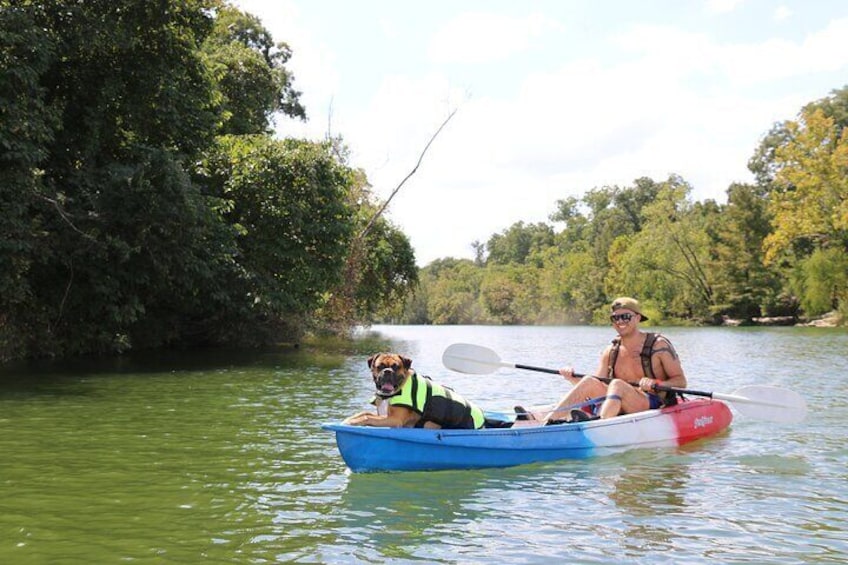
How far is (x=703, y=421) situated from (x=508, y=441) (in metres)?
3.16

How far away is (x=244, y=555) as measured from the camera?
5.08 m

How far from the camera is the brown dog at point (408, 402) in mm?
6996

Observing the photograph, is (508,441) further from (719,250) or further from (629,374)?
(719,250)

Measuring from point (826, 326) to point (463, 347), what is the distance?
4449 cm

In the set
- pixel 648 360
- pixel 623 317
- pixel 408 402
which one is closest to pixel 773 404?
pixel 648 360

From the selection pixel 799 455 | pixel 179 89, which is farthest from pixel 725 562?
pixel 179 89

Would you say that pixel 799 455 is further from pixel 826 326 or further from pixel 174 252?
pixel 826 326

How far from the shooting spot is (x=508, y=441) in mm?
7719

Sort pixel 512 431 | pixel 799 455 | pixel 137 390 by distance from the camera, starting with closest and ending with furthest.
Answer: pixel 512 431 → pixel 799 455 → pixel 137 390

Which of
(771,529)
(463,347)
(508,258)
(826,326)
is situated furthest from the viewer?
(508,258)

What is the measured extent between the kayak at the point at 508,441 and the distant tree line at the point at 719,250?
2967 cm

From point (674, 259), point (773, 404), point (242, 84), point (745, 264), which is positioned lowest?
point (773, 404)

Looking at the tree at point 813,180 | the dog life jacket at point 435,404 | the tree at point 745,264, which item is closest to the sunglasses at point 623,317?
the dog life jacket at point 435,404

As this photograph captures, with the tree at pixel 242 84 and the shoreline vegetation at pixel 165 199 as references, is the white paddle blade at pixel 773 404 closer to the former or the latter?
the shoreline vegetation at pixel 165 199
